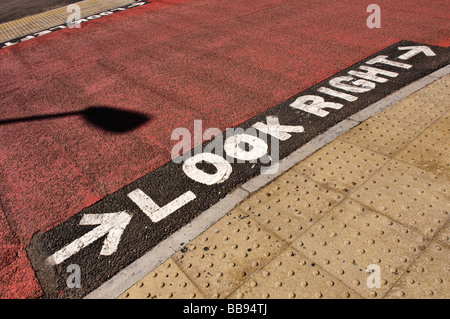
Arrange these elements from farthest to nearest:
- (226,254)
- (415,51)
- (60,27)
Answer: (60,27)
(415,51)
(226,254)

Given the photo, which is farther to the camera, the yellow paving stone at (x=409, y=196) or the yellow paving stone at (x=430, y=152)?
the yellow paving stone at (x=430, y=152)

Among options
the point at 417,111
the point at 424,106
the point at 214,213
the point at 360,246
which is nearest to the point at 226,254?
the point at 214,213

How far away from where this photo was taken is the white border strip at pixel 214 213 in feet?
10.3

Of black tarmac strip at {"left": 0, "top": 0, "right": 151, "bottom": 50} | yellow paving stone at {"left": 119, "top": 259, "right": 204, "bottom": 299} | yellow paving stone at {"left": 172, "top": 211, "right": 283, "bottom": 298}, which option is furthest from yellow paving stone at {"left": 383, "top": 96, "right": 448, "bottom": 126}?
black tarmac strip at {"left": 0, "top": 0, "right": 151, "bottom": 50}

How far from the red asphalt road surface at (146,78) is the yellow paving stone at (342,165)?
155 centimetres

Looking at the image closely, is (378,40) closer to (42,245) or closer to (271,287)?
(271,287)

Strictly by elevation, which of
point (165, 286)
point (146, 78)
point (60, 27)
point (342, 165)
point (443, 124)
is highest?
point (60, 27)

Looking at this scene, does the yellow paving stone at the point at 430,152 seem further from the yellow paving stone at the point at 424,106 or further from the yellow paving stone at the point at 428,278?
the yellow paving stone at the point at 428,278

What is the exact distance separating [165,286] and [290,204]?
5.04 feet

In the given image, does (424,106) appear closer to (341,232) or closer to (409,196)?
(409,196)

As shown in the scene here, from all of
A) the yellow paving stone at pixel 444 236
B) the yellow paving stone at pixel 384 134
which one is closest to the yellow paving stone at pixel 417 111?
the yellow paving stone at pixel 384 134

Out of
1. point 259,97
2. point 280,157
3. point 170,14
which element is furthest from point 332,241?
point 170,14

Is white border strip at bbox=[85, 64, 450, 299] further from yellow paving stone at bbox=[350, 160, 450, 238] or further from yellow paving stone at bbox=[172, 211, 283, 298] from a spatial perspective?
yellow paving stone at bbox=[350, 160, 450, 238]

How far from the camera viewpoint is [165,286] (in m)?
3.03
